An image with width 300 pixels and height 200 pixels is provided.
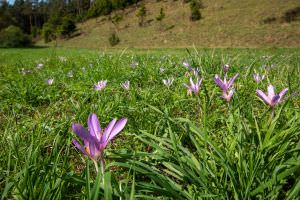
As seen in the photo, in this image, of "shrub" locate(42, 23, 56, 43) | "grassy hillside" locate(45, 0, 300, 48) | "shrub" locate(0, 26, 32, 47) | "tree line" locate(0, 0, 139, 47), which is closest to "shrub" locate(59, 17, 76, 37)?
"tree line" locate(0, 0, 139, 47)

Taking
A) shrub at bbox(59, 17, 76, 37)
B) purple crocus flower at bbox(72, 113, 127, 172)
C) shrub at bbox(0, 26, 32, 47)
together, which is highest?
shrub at bbox(59, 17, 76, 37)

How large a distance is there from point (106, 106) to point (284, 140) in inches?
52.8

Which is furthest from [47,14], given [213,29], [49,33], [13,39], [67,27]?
[213,29]

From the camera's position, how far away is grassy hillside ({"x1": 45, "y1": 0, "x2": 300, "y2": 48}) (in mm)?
32744

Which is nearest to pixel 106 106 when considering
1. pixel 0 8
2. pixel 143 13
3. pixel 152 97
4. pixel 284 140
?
pixel 152 97

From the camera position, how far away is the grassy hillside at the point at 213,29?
3274 centimetres

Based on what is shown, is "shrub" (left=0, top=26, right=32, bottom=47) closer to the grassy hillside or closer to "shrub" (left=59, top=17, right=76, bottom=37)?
the grassy hillside

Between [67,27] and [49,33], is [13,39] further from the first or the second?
[49,33]

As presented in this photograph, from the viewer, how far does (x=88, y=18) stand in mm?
68500

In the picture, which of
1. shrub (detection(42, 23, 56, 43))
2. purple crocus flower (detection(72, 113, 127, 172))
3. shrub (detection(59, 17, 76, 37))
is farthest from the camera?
shrub (detection(42, 23, 56, 43))

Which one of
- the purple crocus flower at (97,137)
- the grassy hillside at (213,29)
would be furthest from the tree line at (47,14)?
the purple crocus flower at (97,137)

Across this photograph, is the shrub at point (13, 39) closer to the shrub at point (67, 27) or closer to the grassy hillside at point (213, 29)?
the grassy hillside at point (213, 29)

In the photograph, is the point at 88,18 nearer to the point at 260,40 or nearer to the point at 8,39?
the point at 8,39

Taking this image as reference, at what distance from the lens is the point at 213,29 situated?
38.9 m
